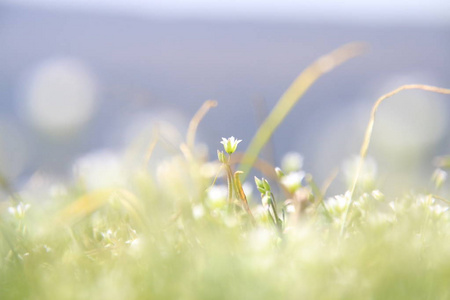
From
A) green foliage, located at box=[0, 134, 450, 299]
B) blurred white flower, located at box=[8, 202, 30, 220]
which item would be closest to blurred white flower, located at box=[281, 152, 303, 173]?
green foliage, located at box=[0, 134, 450, 299]

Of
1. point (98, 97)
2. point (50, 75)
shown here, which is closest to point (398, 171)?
point (50, 75)

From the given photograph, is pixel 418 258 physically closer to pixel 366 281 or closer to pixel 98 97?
pixel 366 281

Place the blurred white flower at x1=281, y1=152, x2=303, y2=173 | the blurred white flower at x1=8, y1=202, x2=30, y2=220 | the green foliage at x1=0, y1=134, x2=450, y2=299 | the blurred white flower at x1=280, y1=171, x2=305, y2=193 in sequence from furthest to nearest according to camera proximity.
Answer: the blurred white flower at x1=281, y1=152, x2=303, y2=173, the blurred white flower at x1=8, y1=202, x2=30, y2=220, the blurred white flower at x1=280, y1=171, x2=305, y2=193, the green foliage at x1=0, y1=134, x2=450, y2=299

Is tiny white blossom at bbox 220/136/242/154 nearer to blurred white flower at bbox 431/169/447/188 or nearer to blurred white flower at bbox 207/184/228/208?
blurred white flower at bbox 207/184/228/208

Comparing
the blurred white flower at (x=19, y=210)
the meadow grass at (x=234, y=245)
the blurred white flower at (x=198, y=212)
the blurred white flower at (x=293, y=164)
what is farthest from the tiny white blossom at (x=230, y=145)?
the blurred white flower at (x=19, y=210)

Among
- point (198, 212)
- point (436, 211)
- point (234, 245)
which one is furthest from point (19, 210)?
point (436, 211)

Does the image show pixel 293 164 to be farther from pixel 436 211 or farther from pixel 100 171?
pixel 100 171

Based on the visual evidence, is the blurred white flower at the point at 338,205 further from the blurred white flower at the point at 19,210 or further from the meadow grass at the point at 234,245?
the blurred white flower at the point at 19,210

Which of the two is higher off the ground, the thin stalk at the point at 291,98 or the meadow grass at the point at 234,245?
the thin stalk at the point at 291,98
